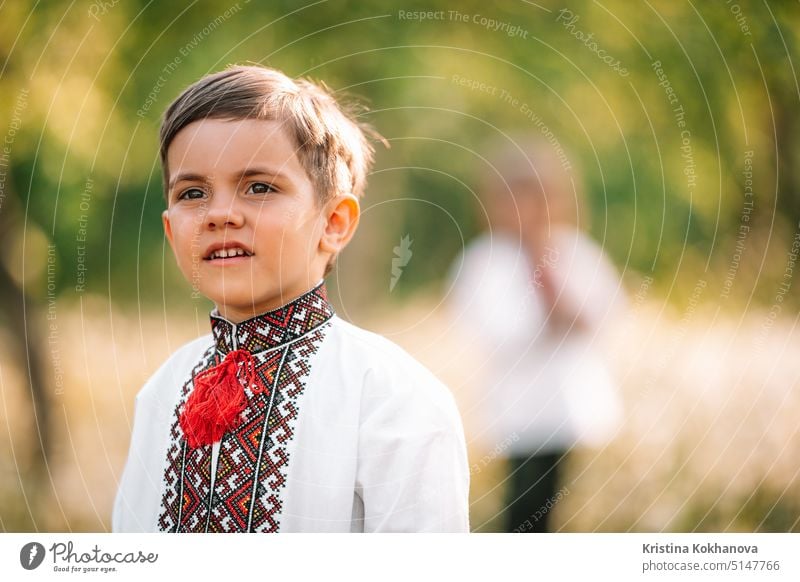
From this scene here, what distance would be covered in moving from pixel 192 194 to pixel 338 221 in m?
0.17

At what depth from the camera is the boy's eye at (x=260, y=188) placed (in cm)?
94

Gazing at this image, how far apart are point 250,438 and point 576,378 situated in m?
0.76

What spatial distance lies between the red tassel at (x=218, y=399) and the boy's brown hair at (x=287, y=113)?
0.22 meters

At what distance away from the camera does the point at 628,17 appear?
1.61 m

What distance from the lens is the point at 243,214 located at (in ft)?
3.09

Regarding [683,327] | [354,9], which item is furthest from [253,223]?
[683,327]

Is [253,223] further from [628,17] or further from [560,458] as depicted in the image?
[628,17]

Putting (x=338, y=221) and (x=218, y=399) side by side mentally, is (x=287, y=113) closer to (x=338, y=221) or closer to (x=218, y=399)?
(x=338, y=221)

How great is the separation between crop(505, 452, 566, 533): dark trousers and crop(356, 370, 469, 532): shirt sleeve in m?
0.59

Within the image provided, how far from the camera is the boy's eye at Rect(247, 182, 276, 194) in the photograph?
3.10 feet

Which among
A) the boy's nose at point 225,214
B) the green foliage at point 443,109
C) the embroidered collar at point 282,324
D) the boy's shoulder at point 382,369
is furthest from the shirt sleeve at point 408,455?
the green foliage at point 443,109
